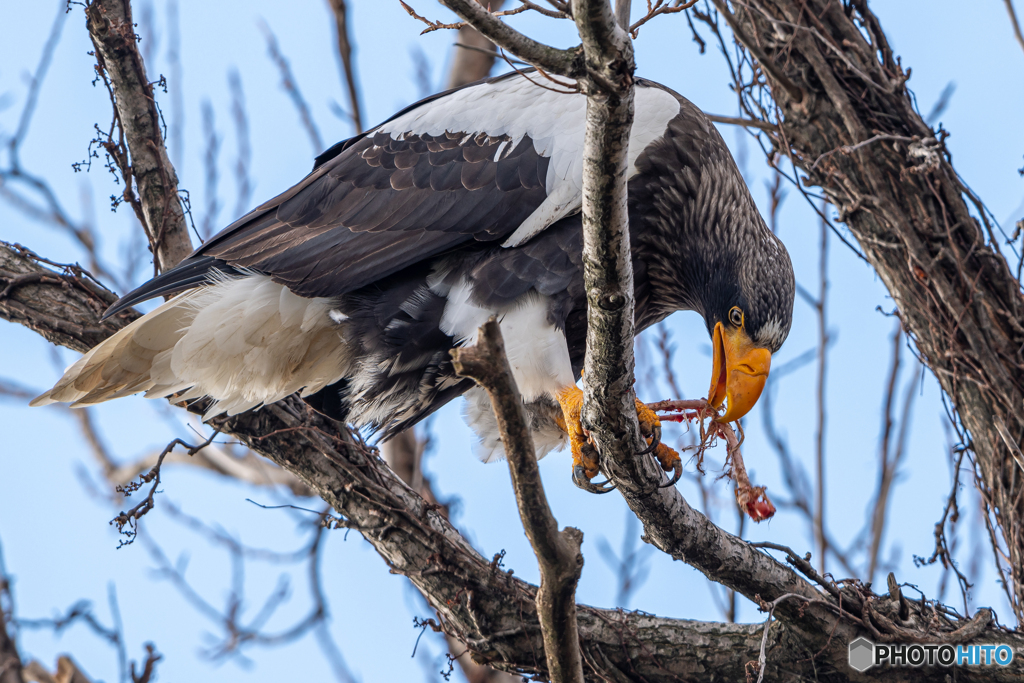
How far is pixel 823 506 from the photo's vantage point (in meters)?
4.39

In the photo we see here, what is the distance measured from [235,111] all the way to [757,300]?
4364mm

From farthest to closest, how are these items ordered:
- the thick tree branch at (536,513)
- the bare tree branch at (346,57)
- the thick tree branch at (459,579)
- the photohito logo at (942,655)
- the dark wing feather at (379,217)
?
the bare tree branch at (346,57) < the dark wing feather at (379,217) < the thick tree branch at (459,579) < the photohito logo at (942,655) < the thick tree branch at (536,513)

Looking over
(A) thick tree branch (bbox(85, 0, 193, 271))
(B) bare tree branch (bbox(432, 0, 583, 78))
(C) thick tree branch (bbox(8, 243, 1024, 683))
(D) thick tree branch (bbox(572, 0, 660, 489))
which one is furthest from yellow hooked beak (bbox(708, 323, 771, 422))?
(A) thick tree branch (bbox(85, 0, 193, 271))

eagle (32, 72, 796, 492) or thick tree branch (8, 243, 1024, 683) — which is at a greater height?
eagle (32, 72, 796, 492)

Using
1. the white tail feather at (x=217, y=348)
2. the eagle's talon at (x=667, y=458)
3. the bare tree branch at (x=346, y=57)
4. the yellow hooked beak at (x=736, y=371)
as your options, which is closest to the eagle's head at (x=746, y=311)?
the yellow hooked beak at (x=736, y=371)

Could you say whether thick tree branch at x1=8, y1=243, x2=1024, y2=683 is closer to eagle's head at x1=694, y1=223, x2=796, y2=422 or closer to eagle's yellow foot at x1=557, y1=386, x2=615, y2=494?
eagle's yellow foot at x1=557, y1=386, x2=615, y2=494

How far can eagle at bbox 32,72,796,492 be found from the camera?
9.42 feet

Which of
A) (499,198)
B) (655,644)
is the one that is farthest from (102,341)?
(655,644)

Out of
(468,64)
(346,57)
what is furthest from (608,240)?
(468,64)

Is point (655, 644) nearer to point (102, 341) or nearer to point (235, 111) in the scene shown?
point (102, 341)

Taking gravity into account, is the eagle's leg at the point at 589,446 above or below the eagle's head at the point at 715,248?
below

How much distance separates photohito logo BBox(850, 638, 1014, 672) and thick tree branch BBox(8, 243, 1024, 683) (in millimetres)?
70

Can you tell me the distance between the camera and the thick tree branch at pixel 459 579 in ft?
9.22

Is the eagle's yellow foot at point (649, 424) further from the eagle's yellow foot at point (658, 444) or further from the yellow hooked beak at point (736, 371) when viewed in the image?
the yellow hooked beak at point (736, 371)
